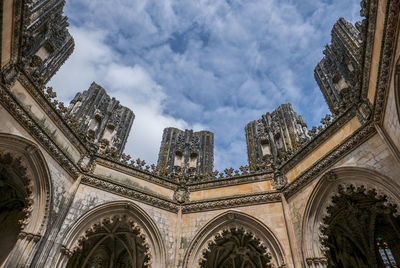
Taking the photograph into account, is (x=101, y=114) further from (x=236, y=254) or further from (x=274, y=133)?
(x=236, y=254)

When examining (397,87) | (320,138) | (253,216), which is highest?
(320,138)

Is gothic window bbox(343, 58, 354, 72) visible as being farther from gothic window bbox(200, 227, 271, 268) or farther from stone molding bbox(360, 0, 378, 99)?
gothic window bbox(200, 227, 271, 268)

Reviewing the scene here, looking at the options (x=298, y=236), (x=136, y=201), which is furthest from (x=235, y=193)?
(x=136, y=201)

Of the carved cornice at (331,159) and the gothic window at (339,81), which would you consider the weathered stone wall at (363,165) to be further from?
the gothic window at (339,81)

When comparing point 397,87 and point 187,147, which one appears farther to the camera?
point 187,147

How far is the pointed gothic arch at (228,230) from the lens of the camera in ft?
33.8

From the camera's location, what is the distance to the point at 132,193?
11.5 meters

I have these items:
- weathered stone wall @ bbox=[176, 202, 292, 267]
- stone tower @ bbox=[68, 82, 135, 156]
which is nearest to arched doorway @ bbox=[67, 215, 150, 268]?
weathered stone wall @ bbox=[176, 202, 292, 267]

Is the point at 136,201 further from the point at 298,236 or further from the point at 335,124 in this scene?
the point at 335,124

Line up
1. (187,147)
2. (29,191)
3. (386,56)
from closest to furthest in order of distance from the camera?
(386,56) → (29,191) → (187,147)

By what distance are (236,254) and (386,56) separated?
11357 mm

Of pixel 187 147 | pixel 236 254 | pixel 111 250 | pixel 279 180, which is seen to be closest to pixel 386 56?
pixel 279 180

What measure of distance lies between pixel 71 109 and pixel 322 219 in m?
16.9

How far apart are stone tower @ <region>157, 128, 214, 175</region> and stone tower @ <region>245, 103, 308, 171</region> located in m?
3.34
